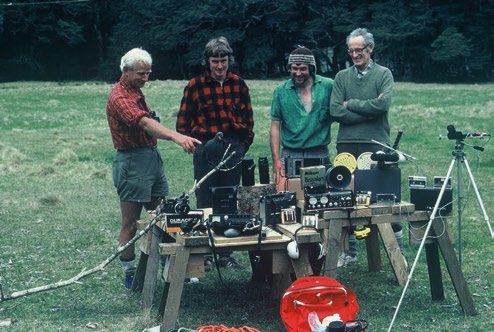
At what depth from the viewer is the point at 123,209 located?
6.82m

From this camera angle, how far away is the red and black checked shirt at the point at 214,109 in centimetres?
722

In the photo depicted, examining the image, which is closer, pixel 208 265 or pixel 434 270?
pixel 434 270

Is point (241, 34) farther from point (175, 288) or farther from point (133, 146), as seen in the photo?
point (175, 288)

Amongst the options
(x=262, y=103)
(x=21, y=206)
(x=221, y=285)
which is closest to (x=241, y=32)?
(x=262, y=103)

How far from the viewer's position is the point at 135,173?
669cm

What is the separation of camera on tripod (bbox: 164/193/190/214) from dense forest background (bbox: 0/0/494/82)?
172ft

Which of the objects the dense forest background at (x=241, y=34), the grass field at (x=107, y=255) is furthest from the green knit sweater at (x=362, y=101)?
the dense forest background at (x=241, y=34)

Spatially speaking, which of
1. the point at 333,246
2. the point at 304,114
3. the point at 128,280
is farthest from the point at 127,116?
the point at 333,246

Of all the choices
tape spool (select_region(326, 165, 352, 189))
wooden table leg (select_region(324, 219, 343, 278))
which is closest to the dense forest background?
tape spool (select_region(326, 165, 352, 189))

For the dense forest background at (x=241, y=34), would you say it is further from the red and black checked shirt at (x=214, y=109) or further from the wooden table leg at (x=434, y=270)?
the wooden table leg at (x=434, y=270)

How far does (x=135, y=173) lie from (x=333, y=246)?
1876 millimetres

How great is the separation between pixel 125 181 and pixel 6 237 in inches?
130

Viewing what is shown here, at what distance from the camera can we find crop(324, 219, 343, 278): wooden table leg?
19.5 feet

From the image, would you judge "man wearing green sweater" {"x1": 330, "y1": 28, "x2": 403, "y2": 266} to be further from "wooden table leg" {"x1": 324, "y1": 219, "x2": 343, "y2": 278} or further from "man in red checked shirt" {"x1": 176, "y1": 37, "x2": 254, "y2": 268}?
"wooden table leg" {"x1": 324, "y1": 219, "x2": 343, "y2": 278}
